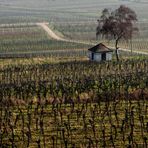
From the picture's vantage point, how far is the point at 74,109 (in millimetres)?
37625

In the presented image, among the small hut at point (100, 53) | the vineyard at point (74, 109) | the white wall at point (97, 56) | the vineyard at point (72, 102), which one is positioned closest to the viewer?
the vineyard at point (74, 109)

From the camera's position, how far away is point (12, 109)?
125 feet

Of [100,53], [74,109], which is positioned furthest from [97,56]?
[74,109]

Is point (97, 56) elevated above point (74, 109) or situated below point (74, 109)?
below

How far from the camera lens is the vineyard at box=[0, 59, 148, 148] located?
99.0ft

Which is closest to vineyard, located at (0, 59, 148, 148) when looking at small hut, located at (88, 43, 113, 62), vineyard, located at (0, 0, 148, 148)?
vineyard, located at (0, 0, 148, 148)

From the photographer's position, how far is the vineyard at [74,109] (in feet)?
99.0

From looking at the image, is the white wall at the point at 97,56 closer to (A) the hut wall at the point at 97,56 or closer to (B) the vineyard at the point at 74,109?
(A) the hut wall at the point at 97,56

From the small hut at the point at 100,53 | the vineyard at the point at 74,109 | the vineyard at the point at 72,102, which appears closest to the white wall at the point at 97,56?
the small hut at the point at 100,53

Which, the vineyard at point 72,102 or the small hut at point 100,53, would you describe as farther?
the small hut at point 100,53

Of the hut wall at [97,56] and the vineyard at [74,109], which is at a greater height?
the vineyard at [74,109]

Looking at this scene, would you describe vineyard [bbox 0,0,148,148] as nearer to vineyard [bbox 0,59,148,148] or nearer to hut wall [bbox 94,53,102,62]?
vineyard [bbox 0,59,148,148]

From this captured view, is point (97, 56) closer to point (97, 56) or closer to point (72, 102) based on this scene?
point (97, 56)

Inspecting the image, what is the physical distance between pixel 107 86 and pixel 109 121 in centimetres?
1200
